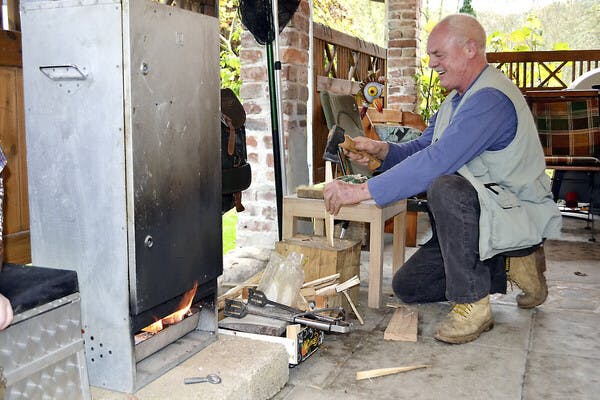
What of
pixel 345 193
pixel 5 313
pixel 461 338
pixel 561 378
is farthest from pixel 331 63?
pixel 5 313

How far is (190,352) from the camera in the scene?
2.18 meters

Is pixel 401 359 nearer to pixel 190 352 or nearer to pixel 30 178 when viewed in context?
pixel 190 352

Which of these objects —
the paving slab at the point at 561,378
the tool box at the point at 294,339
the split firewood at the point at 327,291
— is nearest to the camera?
the paving slab at the point at 561,378

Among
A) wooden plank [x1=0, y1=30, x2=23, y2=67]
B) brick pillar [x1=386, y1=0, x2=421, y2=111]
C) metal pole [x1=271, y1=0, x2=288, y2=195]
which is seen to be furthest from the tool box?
brick pillar [x1=386, y1=0, x2=421, y2=111]

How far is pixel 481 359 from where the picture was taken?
2588mm

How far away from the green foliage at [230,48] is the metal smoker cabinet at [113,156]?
4.72 metres

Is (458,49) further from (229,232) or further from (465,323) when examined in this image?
(229,232)

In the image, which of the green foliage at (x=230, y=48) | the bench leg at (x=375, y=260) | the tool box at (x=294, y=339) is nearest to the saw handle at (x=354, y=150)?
the bench leg at (x=375, y=260)

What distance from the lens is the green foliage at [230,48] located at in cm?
718

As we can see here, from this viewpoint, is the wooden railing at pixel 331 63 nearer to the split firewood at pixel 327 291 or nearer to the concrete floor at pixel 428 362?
the concrete floor at pixel 428 362

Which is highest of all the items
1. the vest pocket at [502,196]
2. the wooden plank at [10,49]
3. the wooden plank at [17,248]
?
the wooden plank at [10,49]

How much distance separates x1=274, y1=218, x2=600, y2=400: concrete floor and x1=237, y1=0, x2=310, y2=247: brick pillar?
3.92 feet

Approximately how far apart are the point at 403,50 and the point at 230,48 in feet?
6.43

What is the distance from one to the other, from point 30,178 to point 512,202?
1.96 metres
